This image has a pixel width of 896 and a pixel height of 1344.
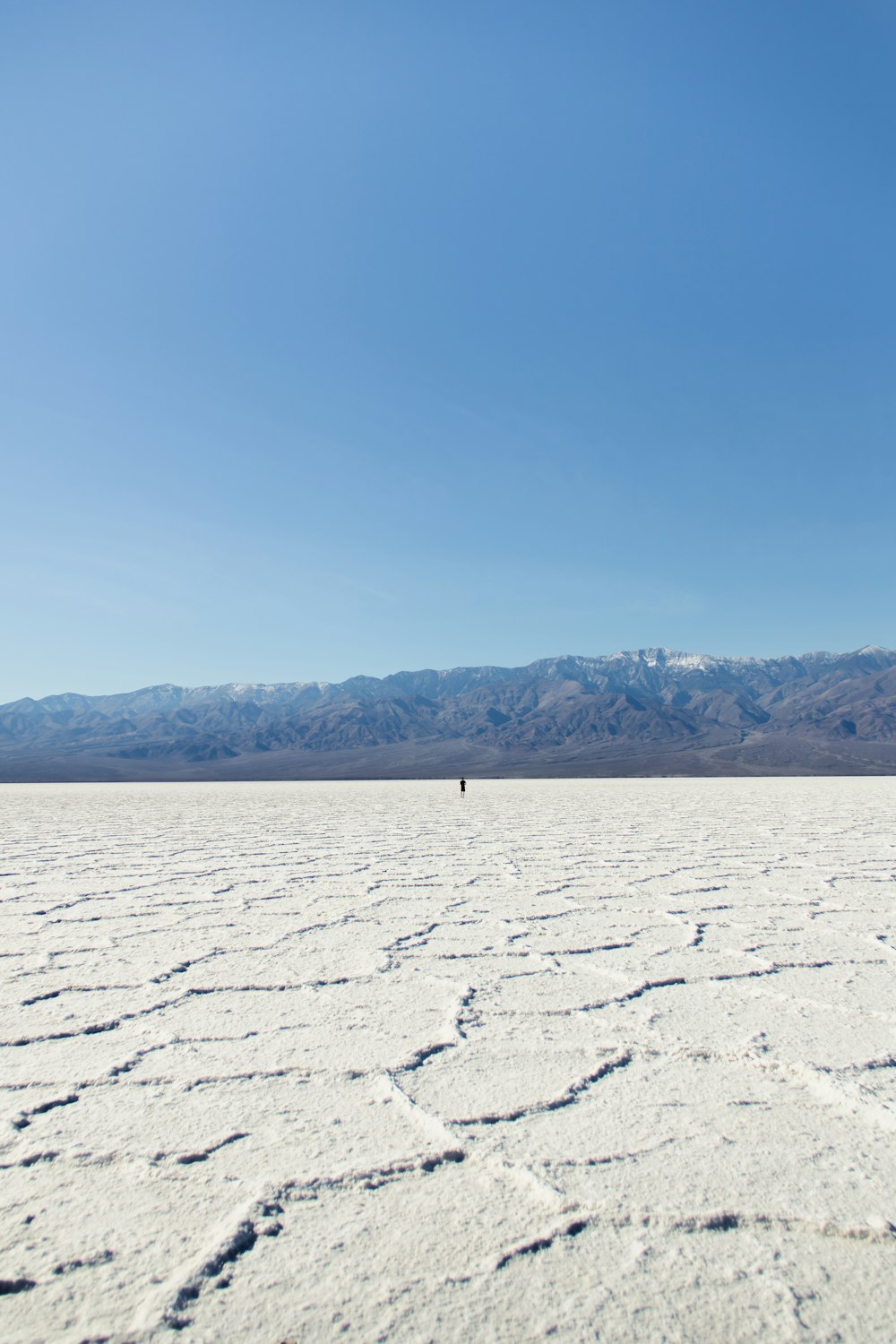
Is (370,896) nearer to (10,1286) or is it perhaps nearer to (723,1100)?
(723,1100)

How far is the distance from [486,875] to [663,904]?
179 centimetres

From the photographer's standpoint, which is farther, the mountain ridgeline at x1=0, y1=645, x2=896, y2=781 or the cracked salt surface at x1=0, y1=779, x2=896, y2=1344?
the mountain ridgeline at x1=0, y1=645, x2=896, y2=781

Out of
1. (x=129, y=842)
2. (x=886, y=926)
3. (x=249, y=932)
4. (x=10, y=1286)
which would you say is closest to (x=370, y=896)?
(x=249, y=932)

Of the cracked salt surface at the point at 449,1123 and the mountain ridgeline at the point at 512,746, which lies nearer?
the cracked salt surface at the point at 449,1123

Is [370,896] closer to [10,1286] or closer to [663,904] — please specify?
[663,904]

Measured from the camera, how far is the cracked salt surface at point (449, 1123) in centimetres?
140

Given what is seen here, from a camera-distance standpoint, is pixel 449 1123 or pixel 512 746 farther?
pixel 512 746

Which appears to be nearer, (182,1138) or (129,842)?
(182,1138)

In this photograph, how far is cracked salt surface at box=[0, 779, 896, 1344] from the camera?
1.40m

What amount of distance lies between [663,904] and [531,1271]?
374 centimetres

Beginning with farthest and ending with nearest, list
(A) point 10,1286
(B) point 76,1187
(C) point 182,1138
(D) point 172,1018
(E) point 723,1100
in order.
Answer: (D) point 172,1018 → (E) point 723,1100 → (C) point 182,1138 → (B) point 76,1187 → (A) point 10,1286

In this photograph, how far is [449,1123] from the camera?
2018mm

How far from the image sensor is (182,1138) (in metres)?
1.94

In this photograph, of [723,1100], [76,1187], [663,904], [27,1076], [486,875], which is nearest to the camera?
[76,1187]
